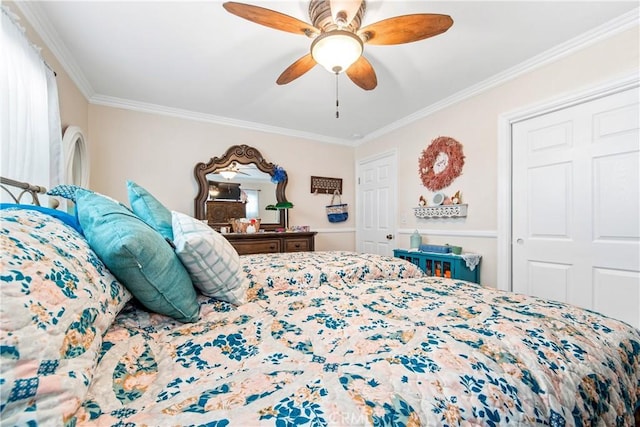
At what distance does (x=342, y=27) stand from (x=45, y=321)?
6.32ft

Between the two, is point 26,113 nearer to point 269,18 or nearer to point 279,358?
point 269,18

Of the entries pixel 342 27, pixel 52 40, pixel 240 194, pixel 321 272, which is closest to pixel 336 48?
pixel 342 27

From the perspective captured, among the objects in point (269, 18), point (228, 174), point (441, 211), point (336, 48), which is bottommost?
Answer: point (441, 211)

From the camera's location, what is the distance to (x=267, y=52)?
7.21 ft

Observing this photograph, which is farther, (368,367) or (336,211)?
(336,211)

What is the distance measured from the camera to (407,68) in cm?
242

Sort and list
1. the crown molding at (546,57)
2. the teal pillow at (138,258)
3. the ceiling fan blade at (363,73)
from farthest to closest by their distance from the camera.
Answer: the ceiling fan blade at (363,73)
the crown molding at (546,57)
the teal pillow at (138,258)

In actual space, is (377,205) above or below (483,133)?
below

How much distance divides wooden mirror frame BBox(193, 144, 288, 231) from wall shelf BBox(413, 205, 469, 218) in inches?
72.8

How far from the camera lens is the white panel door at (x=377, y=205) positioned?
3836mm

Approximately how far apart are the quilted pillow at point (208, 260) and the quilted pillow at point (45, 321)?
31 cm

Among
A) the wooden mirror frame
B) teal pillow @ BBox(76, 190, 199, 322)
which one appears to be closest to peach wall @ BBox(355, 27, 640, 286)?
the wooden mirror frame

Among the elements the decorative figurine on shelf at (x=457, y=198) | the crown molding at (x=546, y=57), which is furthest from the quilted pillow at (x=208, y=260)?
the crown molding at (x=546, y=57)

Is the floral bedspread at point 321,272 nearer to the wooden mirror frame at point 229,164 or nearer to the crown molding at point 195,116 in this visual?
the wooden mirror frame at point 229,164
